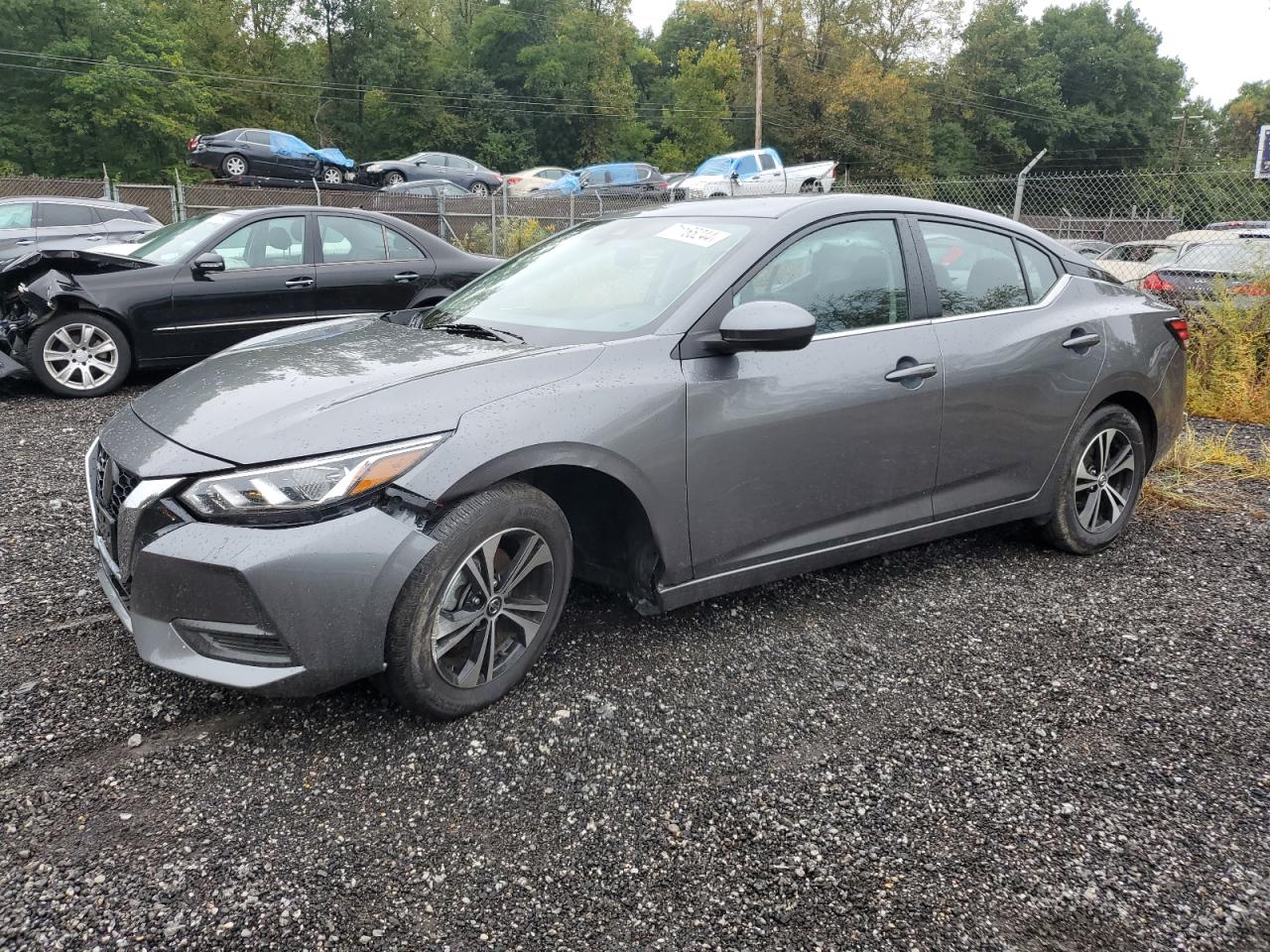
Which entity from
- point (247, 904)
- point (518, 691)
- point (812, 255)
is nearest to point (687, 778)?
point (518, 691)

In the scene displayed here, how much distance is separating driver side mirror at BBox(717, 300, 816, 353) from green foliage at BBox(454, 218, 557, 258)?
1365 centimetres

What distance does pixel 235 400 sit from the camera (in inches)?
109

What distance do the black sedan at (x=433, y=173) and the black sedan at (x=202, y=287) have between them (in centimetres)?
2135

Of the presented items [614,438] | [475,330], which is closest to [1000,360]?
[614,438]

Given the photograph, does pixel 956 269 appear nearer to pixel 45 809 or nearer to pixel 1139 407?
pixel 1139 407

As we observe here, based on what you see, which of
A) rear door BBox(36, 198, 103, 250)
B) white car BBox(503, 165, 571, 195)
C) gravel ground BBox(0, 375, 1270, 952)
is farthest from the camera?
white car BBox(503, 165, 571, 195)

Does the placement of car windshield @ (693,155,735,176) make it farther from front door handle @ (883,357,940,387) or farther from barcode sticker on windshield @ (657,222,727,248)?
front door handle @ (883,357,940,387)

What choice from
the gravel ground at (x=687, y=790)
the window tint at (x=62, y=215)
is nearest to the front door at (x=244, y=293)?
the gravel ground at (x=687, y=790)

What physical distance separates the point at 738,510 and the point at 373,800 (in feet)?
4.77

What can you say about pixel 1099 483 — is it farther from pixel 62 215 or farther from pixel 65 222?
pixel 62 215

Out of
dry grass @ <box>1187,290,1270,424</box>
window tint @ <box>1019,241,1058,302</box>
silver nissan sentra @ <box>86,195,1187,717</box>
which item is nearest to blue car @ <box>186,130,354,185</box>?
dry grass @ <box>1187,290,1270,424</box>

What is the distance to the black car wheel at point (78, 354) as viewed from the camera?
6984 mm

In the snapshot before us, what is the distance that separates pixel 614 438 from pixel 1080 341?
7.66 feet

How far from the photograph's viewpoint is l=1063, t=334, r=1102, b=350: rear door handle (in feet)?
13.1
